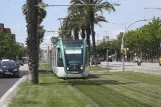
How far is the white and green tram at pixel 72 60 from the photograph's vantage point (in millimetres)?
31312

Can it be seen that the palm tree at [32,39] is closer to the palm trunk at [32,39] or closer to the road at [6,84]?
the palm trunk at [32,39]

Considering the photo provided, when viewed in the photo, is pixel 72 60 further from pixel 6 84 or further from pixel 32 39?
pixel 32 39

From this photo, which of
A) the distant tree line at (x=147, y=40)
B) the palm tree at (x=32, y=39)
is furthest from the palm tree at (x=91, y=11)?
the palm tree at (x=32, y=39)

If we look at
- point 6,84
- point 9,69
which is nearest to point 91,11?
point 9,69

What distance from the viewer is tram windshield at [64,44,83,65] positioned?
31.5 m

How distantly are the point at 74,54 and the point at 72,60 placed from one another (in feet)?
1.56

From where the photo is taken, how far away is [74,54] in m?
31.7

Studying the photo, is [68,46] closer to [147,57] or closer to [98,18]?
[98,18]

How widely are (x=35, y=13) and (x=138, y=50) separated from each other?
102 m

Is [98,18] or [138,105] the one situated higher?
[98,18]

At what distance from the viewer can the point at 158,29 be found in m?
99.0

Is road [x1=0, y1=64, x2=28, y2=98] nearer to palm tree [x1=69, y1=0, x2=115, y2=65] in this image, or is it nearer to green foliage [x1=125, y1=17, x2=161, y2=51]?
palm tree [x1=69, y1=0, x2=115, y2=65]

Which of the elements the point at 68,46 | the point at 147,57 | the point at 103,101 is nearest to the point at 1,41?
the point at 147,57

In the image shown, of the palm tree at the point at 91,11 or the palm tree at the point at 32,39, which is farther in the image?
the palm tree at the point at 91,11
